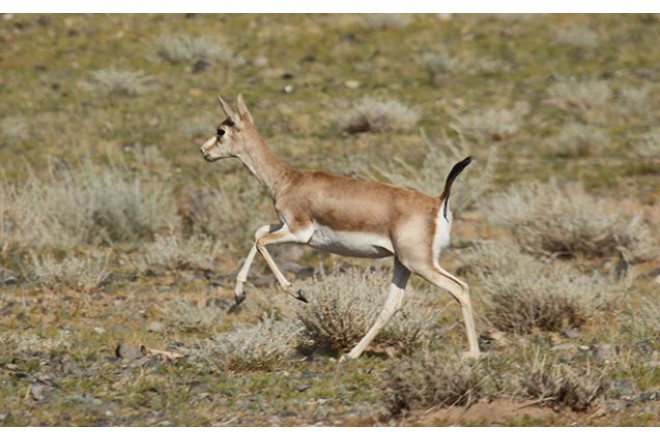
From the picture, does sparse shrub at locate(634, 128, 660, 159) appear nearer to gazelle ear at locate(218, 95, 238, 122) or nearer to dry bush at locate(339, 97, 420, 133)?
dry bush at locate(339, 97, 420, 133)

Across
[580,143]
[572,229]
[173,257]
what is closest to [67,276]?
[173,257]

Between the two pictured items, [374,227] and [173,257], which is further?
[173,257]

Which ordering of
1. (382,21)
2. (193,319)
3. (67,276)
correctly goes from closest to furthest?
(193,319) → (67,276) → (382,21)

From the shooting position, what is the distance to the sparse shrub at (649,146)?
62.2 feet

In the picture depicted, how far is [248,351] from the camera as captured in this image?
9.38m

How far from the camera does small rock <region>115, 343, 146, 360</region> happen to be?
32.7 feet

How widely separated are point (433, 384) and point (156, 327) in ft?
13.6

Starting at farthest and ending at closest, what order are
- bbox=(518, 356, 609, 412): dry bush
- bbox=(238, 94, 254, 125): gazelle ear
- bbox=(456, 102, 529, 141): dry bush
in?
1. bbox=(456, 102, 529, 141): dry bush
2. bbox=(238, 94, 254, 125): gazelle ear
3. bbox=(518, 356, 609, 412): dry bush

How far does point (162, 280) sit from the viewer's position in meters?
13.3

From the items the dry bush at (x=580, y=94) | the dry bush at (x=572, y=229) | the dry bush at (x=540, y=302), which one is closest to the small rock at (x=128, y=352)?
the dry bush at (x=540, y=302)

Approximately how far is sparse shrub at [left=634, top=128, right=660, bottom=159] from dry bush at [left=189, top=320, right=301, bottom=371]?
11.1 meters

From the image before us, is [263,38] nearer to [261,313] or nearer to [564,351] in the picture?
[261,313]

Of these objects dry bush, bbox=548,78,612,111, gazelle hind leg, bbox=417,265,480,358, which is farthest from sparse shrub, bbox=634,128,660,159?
gazelle hind leg, bbox=417,265,480,358

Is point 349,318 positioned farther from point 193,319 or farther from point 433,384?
point 433,384
